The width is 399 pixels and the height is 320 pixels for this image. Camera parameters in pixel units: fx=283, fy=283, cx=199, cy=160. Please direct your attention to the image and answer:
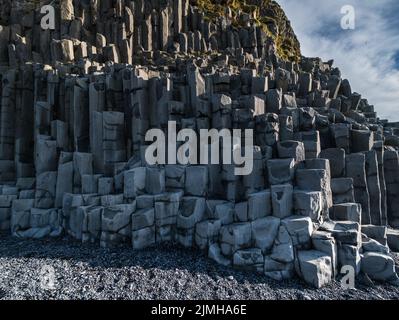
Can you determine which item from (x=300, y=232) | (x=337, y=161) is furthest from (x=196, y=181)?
(x=337, y=161)

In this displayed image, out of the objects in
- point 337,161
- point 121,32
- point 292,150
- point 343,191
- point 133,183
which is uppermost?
point 121,32

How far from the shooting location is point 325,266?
5.96 metres

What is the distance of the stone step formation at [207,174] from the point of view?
263 inches

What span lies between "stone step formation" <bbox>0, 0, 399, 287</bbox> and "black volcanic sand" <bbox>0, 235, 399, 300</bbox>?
325 mm

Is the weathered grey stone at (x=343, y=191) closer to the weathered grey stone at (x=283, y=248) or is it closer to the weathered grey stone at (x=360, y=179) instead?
the weathered grey stone at (x=360, y=179)

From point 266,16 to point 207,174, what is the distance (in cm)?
3372

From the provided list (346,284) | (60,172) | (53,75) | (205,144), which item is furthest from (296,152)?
(53,75)

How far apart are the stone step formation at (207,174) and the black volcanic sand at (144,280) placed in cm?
33

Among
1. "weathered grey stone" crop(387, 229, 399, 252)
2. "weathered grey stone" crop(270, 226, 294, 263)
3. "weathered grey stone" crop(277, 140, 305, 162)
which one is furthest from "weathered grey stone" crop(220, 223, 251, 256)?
"weathered grey stone" crop(387, 229, 399, 252)

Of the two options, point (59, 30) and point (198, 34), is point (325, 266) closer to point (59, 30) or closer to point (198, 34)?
point (198, 34)

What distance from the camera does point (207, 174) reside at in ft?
26.5

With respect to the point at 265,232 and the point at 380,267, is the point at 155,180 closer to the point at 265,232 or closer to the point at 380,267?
the point at 265,232

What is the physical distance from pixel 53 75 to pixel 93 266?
884cm

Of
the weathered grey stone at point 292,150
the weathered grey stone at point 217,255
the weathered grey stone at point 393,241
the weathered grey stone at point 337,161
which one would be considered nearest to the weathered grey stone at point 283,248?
the weathered grey stone at point 217,255
